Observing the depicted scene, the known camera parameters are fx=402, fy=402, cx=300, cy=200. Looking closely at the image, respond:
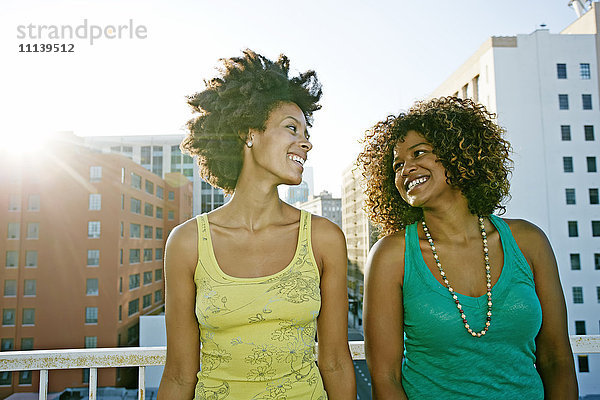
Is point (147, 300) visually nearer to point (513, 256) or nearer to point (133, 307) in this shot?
point (133, 307)

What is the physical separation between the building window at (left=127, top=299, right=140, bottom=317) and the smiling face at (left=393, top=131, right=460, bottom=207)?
32.5 metres

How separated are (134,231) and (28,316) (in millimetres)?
8693

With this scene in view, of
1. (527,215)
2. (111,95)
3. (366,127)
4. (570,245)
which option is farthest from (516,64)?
(366,127)

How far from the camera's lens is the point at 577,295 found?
24.8m

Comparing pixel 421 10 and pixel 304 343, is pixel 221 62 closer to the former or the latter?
pixel 304 343

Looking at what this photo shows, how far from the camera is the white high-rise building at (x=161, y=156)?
41.2 meters

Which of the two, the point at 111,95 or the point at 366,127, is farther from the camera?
the point at 111,95

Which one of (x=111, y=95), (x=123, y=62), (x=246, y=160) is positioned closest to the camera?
(x=246, y=160)

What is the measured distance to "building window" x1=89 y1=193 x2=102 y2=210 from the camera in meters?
28.1

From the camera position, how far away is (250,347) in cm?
119

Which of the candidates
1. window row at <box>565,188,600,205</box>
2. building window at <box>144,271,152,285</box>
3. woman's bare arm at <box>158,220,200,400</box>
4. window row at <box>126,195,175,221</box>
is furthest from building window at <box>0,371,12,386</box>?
window row at <box>565,188,600,205</box>

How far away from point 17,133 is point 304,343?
35674 mm

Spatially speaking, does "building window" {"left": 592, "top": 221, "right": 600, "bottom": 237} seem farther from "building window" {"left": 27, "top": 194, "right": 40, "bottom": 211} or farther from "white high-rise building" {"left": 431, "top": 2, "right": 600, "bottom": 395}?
"building window" {"left": 27, "top": 194, "right": 40, "bottom": 211}

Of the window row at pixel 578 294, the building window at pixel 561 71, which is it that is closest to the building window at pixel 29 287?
the window row at pixel 578 294
